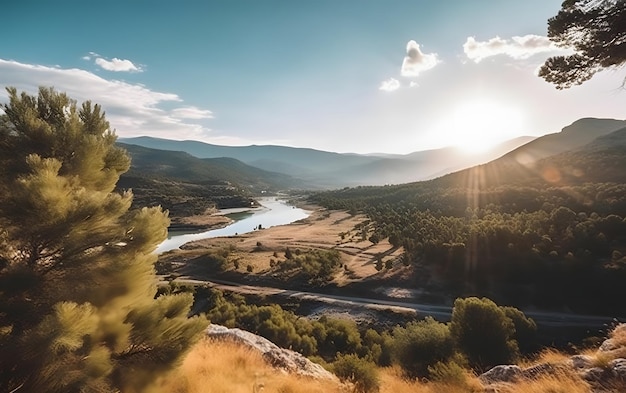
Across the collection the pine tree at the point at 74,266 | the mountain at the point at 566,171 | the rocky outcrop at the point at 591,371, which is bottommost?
the rocky outcrop at the point at 591,371

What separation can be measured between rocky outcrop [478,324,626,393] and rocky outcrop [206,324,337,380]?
491cm

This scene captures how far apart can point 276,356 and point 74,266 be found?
846cm

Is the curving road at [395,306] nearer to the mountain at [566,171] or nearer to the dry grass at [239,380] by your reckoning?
the dry grass at [239,380]

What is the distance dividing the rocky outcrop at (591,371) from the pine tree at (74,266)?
28.6ft

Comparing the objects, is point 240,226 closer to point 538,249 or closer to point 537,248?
point 537,248

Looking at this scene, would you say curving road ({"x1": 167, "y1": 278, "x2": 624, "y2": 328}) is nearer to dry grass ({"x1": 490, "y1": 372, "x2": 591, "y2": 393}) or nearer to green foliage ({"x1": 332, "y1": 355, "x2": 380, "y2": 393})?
green foliage ({"x1": 332, "y1": 355, "x2": 380, "y2": 393})

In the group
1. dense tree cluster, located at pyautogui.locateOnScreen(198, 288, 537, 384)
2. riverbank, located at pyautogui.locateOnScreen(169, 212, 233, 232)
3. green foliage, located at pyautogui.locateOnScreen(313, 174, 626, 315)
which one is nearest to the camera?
dense tree cluster, located at pyautogui.locateOnScreen(198, 288, 537, 384)

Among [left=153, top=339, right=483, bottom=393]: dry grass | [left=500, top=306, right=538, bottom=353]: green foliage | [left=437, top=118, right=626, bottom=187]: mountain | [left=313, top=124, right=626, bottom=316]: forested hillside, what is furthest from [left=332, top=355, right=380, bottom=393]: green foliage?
[left=437, top=118, right=626, bottom=187]: mountain

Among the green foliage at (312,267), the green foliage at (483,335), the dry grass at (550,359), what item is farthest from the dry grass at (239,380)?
the green foliage at (312,267)

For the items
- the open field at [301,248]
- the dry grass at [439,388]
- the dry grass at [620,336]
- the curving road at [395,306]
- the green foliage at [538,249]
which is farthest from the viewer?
the open field at [301,248]

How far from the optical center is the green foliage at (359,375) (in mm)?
10734

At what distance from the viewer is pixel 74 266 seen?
541cm

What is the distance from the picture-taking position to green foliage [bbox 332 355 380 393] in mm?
10734

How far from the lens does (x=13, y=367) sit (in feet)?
14.8
